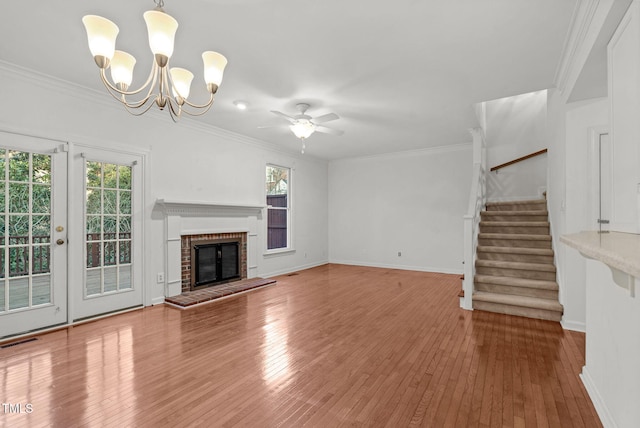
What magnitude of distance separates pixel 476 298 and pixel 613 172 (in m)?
2.53

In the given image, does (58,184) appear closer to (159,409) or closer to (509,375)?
(159,409)

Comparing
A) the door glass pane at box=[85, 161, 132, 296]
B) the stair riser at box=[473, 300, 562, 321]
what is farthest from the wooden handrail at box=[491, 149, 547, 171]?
the door glass pane at box=[85, 161, 132, 296]

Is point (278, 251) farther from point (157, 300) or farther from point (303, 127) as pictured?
point (303, 127)

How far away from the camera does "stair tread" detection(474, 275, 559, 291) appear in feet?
12.5

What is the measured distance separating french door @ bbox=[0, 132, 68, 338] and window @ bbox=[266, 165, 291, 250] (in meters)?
3.63

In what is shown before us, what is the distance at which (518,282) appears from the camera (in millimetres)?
3994

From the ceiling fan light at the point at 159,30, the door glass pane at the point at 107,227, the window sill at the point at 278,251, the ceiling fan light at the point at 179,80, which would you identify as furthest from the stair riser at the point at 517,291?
the door glass pane at the point at 107,227

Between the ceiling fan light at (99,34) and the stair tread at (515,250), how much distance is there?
4890 millimetres

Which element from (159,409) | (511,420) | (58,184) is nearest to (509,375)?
(511,420)

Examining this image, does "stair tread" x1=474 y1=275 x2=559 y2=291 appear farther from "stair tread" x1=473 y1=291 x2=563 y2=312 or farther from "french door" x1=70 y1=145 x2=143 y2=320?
"french door" x1=70 y1=145 x2=143 y2=320

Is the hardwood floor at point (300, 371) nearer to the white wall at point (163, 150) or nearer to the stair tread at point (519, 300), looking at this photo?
the stair tread at point (519, 300)

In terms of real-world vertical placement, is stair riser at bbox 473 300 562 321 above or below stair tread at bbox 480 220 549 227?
below

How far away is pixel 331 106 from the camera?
13.5 feet

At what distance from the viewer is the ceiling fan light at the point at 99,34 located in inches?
69.6
